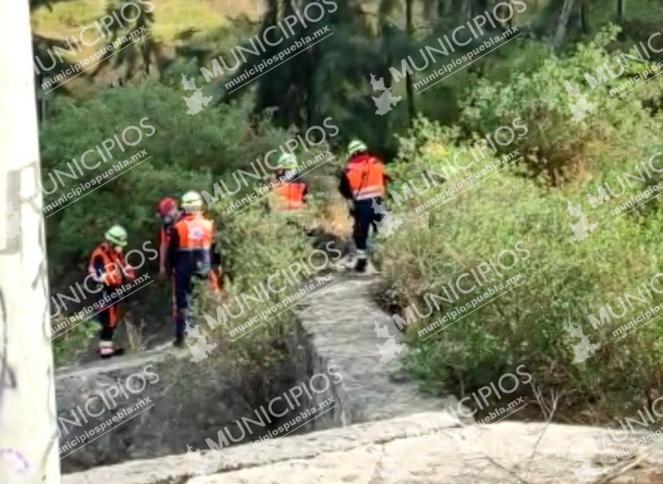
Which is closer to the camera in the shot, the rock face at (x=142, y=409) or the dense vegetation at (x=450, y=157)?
the dense vegetation at (x=450, y=157)

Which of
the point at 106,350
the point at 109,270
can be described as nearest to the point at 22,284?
the point at 109,270

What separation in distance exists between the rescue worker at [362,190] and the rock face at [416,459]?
5.73m

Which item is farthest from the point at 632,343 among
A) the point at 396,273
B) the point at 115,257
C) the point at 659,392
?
the point at 115,257

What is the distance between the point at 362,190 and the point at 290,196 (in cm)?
91

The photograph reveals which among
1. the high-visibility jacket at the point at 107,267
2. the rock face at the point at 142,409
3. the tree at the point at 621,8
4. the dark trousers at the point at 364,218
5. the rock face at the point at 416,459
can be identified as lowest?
the rock face at the point at 416,459

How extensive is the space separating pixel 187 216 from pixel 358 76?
387 inches

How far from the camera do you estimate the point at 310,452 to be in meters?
5.24

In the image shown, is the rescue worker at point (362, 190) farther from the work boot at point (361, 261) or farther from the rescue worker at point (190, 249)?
the rescue worker at point (190, 249)

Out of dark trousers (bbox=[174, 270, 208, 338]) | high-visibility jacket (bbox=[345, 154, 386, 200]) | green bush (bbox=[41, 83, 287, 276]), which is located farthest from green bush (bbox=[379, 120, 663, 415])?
green bush (bbox=[41, 83, 287, 276])

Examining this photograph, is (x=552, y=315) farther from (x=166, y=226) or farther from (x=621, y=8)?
(x=621, y=8)

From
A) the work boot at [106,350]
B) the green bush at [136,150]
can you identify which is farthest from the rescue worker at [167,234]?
the green bush at [136,150]

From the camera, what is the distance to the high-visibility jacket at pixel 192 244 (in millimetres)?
9781

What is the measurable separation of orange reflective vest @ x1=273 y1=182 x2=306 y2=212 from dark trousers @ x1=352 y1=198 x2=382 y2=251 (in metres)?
0.76

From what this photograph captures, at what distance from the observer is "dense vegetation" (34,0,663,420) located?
6.25 metres
